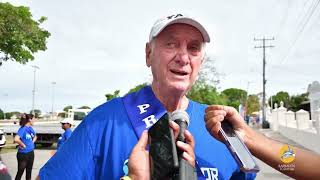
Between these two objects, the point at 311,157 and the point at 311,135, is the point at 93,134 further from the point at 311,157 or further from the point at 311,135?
the point at 311,135

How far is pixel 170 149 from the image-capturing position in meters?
1.23

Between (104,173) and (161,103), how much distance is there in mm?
498

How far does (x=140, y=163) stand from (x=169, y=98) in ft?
2.52

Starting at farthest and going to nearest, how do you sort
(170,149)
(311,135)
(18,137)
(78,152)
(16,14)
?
(311,135) → (16,14) → (18,137) → (78,152) → (170,149)

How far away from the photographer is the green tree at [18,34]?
1318cm

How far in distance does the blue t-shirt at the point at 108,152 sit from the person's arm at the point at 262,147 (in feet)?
0.73

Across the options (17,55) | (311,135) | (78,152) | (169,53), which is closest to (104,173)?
(78,152)

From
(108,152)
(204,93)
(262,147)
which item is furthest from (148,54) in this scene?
(204,93)

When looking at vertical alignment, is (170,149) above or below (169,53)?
below

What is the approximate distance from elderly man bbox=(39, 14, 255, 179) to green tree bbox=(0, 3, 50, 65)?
12012 mm

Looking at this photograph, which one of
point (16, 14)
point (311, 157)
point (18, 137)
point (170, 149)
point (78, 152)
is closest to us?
point (170, 149)

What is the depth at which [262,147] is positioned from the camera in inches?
72.2
